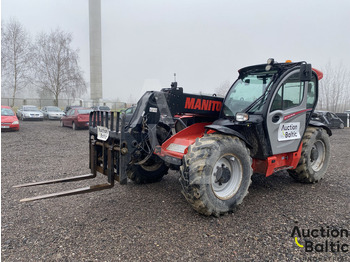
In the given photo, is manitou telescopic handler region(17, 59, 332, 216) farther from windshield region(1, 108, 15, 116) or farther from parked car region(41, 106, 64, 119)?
parked car region(41, 106, 64, 119)

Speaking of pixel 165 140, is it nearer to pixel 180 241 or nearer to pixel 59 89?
pixel 180 241

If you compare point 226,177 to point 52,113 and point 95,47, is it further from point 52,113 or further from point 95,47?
point 95,47

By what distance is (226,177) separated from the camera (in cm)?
389

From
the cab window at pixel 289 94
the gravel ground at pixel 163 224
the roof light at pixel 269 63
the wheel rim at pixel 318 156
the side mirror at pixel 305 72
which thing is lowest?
the gravel ground at pixel 163 224

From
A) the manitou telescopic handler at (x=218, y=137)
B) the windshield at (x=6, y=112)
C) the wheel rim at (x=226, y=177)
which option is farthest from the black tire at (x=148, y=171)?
the windshield at (x=6, y=112)

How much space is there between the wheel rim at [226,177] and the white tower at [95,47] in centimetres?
5172

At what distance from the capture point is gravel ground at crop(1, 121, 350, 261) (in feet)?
9.47

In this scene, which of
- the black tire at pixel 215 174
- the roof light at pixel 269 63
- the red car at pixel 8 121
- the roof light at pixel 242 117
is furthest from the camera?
the red car at pixel 8 121

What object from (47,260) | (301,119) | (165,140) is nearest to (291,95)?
(301,119)

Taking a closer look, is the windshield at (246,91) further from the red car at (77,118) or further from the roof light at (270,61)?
the red car at (77,118)

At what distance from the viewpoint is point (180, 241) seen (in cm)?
310

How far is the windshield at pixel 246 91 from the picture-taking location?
4.54m

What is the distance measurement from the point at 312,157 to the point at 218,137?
2.97 metres

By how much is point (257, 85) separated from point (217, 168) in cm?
185
